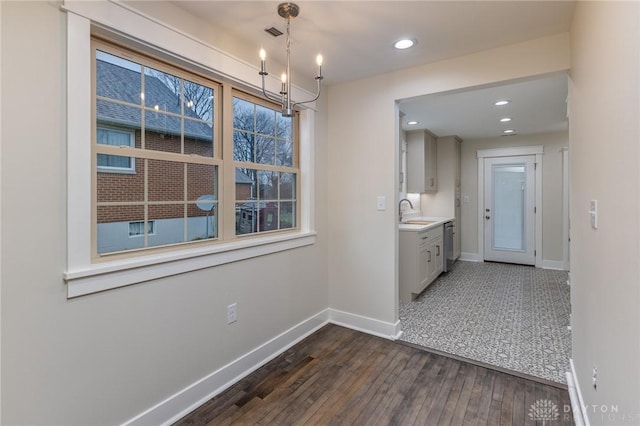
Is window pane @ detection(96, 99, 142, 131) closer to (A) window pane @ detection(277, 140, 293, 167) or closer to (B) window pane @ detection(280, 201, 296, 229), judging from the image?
(A) window pane @ detection(277, 140, 293, 167)

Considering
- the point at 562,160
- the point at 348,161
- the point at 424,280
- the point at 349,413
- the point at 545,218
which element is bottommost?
the point at 349,413

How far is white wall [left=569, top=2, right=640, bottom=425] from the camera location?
3.05 ft

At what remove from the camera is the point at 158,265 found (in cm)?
173

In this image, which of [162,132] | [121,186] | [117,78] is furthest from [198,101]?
[121,186]

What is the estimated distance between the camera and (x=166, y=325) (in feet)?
5.83

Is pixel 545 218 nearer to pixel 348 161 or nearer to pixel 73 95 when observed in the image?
pixel 348 161

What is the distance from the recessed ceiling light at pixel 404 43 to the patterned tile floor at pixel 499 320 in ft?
7.99

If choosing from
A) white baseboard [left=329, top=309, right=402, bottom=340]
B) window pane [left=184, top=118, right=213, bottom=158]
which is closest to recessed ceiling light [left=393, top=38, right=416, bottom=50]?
window pane [left=184, top=118, right=213, bottom=158]

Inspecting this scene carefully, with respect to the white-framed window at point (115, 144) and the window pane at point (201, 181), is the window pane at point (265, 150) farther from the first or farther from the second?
the white-framed window at point (115, 144)

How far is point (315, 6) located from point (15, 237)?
1.87 metres

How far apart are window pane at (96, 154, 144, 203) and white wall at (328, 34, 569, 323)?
1831 mm

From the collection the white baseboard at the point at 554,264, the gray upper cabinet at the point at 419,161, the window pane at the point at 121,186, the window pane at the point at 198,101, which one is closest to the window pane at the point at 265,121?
the window pane at the point at 198,101

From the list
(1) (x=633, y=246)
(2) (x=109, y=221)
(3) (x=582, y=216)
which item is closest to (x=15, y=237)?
(2) (x=109, y=221)

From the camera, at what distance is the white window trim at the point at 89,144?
1.40 metres
